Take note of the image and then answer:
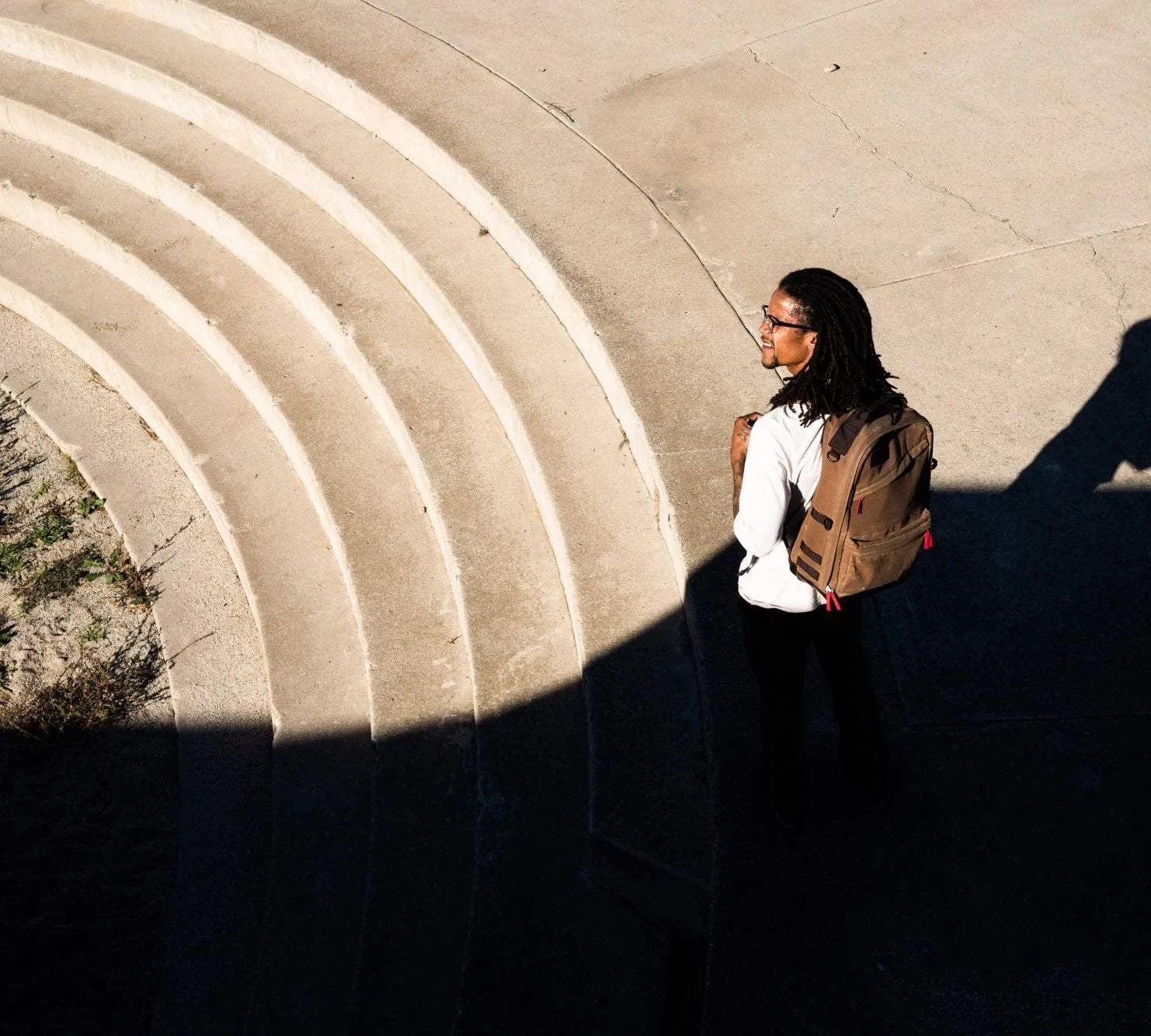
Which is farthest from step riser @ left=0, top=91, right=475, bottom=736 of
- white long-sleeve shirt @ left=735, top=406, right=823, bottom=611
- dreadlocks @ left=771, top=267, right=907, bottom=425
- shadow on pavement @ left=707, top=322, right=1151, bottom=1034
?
dreadlocks @ left=771, top=267, right=907, bottom=425

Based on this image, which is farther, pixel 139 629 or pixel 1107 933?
pixel 139 629

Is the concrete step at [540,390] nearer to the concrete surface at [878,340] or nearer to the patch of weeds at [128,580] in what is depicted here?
the concrete surface at [878,340]

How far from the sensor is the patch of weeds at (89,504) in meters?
6.26

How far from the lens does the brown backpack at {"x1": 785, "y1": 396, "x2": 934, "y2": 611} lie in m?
2.77

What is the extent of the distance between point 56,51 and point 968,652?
273 inches

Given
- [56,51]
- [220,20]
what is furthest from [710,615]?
[56,51]

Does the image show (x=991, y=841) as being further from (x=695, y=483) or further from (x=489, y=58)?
(x=489, y=58)

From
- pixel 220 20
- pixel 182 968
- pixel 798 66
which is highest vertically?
pixel 220 20

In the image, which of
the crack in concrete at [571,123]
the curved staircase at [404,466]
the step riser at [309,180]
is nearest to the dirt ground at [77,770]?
the curved staircase at [404,466]

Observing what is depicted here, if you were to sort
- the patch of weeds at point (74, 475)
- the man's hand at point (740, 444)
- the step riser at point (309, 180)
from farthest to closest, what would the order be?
the patch of weeds at point (74, 475) < the step riser at point (309, 180) < the man's hand at point (740, 444)

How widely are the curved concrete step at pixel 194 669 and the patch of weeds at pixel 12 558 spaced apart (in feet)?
1.53

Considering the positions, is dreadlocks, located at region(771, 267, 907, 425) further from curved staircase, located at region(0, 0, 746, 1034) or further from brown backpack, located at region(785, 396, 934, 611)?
curved staircase, located at region(0, 0, 746, 1034)

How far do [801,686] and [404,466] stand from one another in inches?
114

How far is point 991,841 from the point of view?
347 cm
